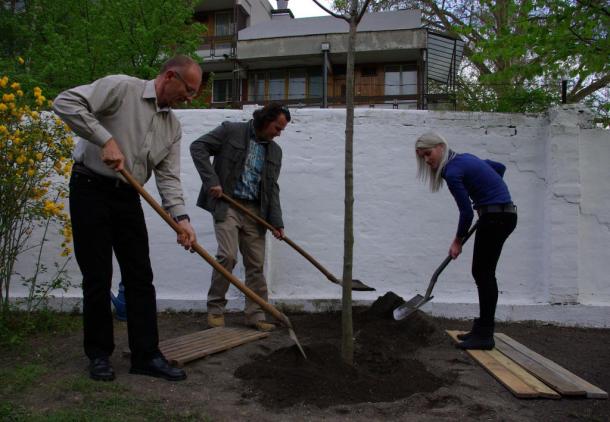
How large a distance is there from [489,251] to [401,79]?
2017 centimetres

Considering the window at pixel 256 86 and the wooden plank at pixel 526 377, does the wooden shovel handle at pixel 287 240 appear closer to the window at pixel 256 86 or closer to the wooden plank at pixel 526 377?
the wooden plank at pixel 526 377

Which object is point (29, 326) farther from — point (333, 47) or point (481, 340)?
point (333, 47)

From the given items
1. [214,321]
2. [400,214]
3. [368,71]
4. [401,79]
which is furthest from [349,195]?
[368,71]

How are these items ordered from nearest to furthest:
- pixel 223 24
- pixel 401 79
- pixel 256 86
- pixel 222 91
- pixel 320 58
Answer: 1. pixel 320 58
2. pixel 401 79
3. pixel 256 86
4. pixel 222 91
5. pixel 223 24

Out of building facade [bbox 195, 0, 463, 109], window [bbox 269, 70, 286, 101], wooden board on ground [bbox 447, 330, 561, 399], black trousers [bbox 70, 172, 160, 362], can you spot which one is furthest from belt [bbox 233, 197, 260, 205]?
window [bbox 269, 70, 286, 101]

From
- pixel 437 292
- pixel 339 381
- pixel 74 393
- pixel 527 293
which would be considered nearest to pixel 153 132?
pixel 74 393

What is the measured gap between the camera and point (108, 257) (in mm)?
3027

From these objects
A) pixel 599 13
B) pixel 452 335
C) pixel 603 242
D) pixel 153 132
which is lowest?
pixel 452 335

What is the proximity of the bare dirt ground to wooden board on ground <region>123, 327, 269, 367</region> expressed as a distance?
0.21ft

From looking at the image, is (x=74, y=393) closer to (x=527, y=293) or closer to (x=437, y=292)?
(x=437, y=292)

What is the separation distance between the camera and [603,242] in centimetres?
488

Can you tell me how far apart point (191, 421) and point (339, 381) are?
0.91 m

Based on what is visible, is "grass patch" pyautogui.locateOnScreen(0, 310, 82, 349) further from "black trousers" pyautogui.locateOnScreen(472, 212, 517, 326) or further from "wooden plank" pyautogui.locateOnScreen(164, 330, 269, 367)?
"black trousers" pyautogui.locateOnScreen(472, 212, 517, 326)

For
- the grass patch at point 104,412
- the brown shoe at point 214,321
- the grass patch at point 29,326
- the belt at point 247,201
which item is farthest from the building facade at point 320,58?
the grass patch at point 104,412
